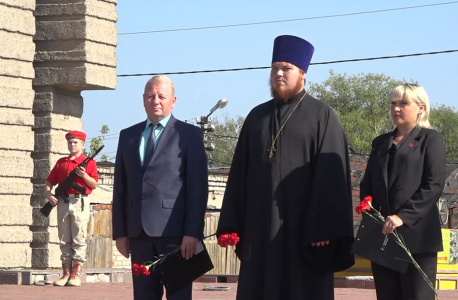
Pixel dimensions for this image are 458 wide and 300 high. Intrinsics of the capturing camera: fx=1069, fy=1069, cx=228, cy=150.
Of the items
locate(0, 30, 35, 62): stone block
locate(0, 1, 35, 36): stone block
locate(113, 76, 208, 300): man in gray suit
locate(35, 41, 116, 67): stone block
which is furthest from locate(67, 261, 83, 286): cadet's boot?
locate(113, 76, 208, 300): man in gray suit

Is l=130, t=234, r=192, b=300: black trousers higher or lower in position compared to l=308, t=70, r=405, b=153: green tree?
lower

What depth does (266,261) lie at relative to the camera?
6676mm

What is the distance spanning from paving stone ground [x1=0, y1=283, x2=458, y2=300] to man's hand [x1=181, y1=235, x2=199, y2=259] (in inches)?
195

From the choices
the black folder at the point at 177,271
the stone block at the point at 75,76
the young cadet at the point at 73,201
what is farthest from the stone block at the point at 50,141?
the black folder at the point at 177,271

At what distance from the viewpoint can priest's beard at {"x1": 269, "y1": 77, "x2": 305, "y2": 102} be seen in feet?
22.5

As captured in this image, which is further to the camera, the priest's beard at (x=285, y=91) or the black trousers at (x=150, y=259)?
the black trousers at (x=150, y=259)

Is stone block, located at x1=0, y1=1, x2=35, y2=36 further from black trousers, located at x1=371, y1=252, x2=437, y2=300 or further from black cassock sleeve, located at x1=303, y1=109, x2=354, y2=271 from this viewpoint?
black trousers, located at x1=371, y1=252, x2=437, y2=300

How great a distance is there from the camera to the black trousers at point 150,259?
23.0 ft

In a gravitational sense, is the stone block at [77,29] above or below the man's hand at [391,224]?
above

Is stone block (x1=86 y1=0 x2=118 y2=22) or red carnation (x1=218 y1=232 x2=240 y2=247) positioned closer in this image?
red carnation (x1=218 y1=232 x2=240 y2=247)

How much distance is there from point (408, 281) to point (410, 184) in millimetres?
616

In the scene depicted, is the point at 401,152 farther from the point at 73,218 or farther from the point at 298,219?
the point at 73,218

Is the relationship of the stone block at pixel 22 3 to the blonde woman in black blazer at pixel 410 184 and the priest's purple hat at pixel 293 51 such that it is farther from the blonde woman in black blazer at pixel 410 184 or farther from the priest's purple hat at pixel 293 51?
the blonde woman in black blazer at pixel 410 184

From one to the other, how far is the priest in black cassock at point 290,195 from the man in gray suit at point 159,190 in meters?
0.28
